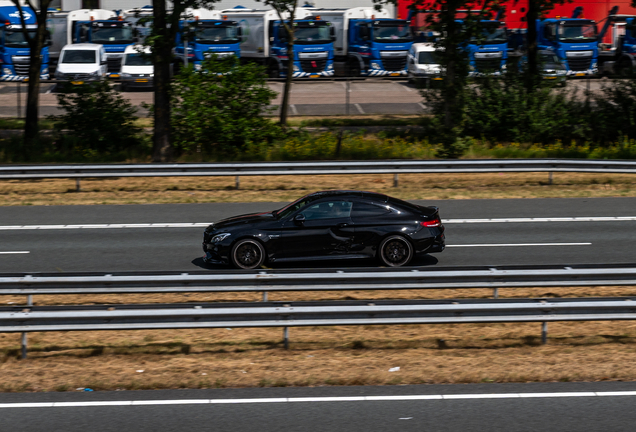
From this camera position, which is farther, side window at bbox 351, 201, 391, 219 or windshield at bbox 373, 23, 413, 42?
windshield at bbox 373, 23, 413, 42

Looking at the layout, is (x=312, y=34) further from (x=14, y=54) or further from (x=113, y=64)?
(x=14, y=54)

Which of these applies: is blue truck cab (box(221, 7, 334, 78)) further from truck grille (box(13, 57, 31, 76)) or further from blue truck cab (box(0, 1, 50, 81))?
truck grille (box(13, 57, 31, 76))

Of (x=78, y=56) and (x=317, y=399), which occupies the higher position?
(x=78, y=56)

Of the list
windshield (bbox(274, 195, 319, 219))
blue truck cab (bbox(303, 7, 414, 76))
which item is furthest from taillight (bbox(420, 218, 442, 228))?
blue truck cab (bbox(303, 7, 414, 76))

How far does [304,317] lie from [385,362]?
1.09m

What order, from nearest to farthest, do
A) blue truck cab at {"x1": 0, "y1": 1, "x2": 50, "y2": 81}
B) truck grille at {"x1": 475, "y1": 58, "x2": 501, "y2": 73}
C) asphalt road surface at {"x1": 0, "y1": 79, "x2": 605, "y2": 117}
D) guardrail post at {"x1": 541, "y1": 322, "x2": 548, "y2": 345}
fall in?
1. guardrail post at {"x1": 541, "y1": 322, "x2": 548, "y2": 345}
2. truck grille at {"x1": 475, "y1": 58, "x2": 501, "y2": 73}
3. asphalt road surface at {"x1": 0, "y1": 79, "x2": 605, "y2": 117}
4. blue truck cab at {"x1": 0, "y1": 1, "x2": 50, "y2": 81}

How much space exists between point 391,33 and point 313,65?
4.24m

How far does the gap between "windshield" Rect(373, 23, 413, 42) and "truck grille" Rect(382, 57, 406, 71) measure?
0.93 meters

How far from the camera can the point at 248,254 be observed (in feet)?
41.3

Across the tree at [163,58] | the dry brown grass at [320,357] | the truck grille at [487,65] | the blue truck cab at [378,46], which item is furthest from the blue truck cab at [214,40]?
the dry brown grass at [320,357]

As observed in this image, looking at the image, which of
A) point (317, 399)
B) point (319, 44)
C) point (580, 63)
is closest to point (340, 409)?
point (317, 399)

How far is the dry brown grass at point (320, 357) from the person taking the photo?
8.10 meters

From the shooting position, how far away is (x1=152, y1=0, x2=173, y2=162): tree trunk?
71.0 feet

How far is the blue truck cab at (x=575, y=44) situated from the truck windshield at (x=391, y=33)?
7134mm
